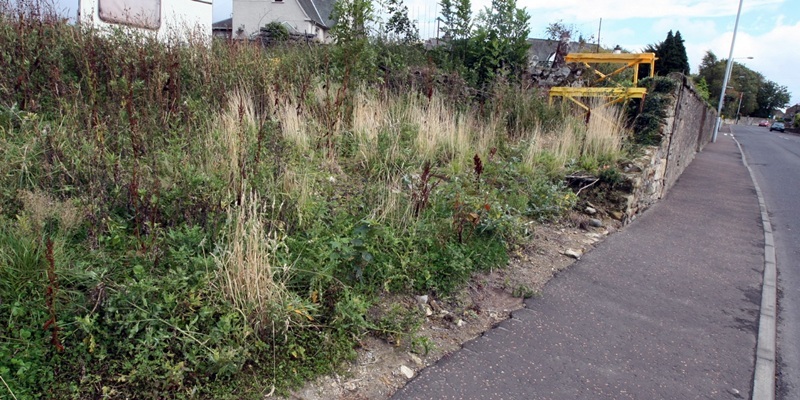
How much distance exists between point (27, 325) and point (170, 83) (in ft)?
12.7

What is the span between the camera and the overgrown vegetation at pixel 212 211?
2934 millimetres

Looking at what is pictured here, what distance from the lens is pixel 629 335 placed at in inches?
164

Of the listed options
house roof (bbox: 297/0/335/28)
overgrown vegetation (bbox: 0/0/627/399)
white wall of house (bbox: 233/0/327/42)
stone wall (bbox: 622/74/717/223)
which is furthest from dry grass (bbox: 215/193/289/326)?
house roof (bbox: 297/0/335/28)

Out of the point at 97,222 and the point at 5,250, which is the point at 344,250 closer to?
the point at 97,222

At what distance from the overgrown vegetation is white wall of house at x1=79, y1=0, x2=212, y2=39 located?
1.33 metres

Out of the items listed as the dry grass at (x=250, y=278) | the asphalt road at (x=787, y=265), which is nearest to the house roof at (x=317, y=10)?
the asphalt road at (x=787, y=265)

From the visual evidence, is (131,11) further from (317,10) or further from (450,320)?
(317,10)

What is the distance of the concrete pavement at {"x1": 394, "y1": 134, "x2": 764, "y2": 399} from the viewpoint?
3.37 metres

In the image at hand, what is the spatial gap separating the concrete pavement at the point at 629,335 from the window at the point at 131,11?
802 cm

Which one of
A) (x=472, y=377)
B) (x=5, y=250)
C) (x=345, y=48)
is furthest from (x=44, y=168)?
(x=345, y=48)

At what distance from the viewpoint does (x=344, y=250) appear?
3768 millimetres

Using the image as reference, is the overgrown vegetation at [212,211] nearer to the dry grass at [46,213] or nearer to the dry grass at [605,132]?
the dry grass at [46,213]

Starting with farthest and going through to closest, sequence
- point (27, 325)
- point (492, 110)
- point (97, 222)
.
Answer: point (492, 110) → point (97, 222) → point (27, 325)

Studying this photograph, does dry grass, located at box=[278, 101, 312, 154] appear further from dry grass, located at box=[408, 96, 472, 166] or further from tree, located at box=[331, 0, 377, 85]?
tree, located at box=[331, 0, 377, 85]
